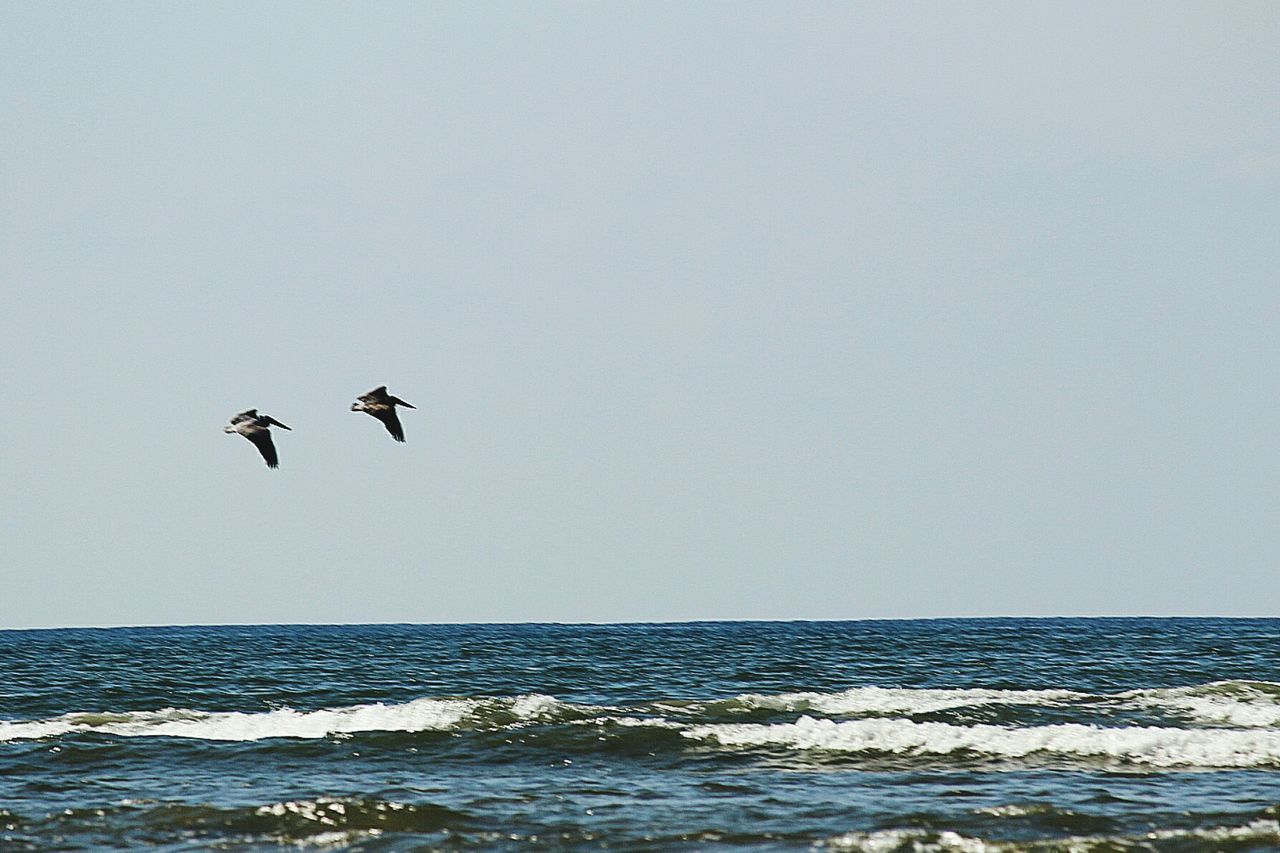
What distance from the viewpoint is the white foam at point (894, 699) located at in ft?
82.9

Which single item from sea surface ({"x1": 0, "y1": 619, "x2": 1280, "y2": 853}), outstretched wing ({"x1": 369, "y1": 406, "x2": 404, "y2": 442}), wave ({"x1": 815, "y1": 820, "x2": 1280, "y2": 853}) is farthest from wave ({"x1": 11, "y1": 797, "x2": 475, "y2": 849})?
outstretched wing ({"x1": 369, "y1": 406, "x2": 404, "y2": 442})

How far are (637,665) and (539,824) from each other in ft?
80.4

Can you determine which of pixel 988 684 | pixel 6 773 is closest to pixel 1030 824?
pixel 6 773

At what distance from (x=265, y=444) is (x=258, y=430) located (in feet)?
0.76

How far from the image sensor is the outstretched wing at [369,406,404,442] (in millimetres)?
20078

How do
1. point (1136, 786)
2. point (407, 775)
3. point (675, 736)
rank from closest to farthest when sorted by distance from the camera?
1. point (1136, 786)
2. point (407, 775)
3. point (675, 736)

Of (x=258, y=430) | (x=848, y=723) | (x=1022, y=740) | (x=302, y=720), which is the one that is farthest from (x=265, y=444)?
(x=1022, y=740)

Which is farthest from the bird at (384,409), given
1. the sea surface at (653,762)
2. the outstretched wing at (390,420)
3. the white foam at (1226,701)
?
the white foam at (1226,701)

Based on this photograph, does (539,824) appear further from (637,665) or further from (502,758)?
(637,665)

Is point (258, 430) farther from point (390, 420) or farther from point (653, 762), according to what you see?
point (653, 762)

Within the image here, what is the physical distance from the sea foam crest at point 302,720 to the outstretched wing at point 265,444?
4.43 meters

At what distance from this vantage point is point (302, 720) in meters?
24.7

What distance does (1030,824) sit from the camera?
48.6 feet

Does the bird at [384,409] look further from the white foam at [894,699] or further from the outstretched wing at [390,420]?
the white foam at [894,699]
